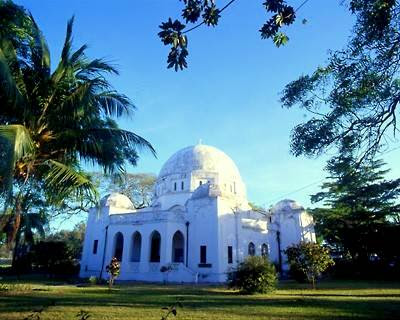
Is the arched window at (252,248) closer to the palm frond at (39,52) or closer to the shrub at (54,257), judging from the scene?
the shrub at (54,257)

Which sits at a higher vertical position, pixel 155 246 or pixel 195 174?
pixel 195 174

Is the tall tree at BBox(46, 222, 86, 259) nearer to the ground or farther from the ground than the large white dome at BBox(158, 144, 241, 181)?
nearer to the ground

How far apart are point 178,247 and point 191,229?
3.72m

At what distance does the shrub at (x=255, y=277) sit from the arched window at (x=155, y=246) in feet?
43.6

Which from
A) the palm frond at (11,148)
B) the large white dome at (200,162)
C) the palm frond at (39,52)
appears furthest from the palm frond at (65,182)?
the large white dome at (200,162)

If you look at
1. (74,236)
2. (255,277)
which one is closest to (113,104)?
(255,277)

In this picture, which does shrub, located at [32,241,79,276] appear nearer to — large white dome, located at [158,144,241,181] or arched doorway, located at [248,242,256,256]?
large white dome, located at [158,144,241,181]

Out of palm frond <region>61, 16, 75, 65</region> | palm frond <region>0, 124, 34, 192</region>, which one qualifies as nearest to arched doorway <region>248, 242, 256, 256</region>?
palm frond <region>61, 16, 75, 65</region>

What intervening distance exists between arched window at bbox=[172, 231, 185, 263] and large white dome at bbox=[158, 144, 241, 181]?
649cm

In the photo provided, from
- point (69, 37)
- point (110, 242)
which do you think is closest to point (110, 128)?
point (69, 37)

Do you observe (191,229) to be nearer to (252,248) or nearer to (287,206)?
(252,248)

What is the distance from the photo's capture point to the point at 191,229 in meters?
26.9

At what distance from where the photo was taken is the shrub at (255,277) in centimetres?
1490

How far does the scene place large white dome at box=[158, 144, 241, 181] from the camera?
3372 cm
